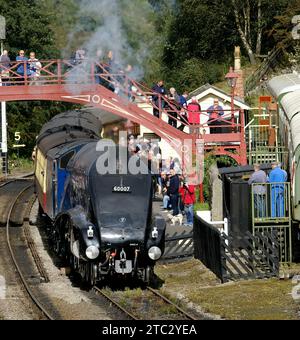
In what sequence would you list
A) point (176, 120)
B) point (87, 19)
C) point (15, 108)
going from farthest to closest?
point (15, 108), point (87, 19), point (176, 120)

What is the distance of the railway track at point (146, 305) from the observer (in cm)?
1714

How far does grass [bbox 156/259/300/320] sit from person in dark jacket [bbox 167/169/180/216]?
4.46m

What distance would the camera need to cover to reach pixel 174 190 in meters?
26.4

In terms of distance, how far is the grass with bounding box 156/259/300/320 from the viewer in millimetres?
16938

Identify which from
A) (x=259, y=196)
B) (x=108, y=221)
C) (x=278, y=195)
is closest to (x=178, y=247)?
(x=259, y=196)

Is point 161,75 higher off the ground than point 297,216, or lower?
higher

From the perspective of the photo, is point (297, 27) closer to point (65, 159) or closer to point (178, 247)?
point (178, 247)

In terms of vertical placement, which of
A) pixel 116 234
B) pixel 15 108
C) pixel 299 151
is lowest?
pixel 116 234

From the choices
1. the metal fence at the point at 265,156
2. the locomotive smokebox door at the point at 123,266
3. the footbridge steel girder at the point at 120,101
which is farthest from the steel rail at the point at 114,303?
the footbridge steel girder at the point at 120,101
